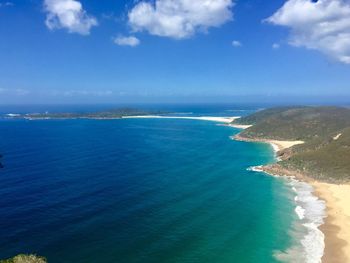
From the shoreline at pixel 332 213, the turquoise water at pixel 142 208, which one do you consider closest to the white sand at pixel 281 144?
the turquoise water at pixel 142 208

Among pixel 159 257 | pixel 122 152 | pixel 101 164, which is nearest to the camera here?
pixel 159 257

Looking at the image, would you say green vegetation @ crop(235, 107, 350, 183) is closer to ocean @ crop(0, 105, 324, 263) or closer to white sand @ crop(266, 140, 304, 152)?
white sand @ crop(266, 140, 304, 152)

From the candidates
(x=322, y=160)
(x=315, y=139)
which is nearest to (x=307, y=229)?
(x=322, y=160)

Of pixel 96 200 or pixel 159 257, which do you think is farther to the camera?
pixel 96 200

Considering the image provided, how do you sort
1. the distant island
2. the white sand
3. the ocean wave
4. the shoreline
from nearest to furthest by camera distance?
the ocean wave, the shoreline, the distant island, the white sand

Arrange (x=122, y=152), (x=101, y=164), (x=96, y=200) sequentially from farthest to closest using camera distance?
(x=122, y=152)
(x=101, y=164)
(x=96, y=200)

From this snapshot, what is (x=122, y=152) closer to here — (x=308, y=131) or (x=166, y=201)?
(x=166, y=201)

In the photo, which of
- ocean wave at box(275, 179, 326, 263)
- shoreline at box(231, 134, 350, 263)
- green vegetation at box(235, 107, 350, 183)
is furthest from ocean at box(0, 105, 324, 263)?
green vegetation at box(235, 107, 350, 183)

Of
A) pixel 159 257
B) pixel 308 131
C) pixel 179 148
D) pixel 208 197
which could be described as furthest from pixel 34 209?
pixel 308 131
